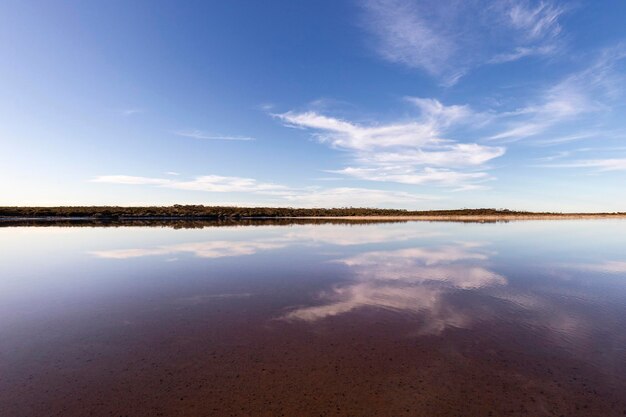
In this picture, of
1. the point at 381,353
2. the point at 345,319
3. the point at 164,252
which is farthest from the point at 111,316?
the point at 164,252

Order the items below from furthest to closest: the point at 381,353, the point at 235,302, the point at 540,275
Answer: the point at 540,275
the point at 235,302
the point at 381,353

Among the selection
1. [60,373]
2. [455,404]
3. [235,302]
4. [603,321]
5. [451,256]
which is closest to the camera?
[455,404]

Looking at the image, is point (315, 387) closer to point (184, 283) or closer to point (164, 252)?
point (184, 283)

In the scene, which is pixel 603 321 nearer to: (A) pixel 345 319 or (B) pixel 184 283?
(A) pixel 345 319

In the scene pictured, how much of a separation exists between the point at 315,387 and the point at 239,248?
19055 millimetres

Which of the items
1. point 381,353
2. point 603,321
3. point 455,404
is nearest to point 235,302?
point 381,353

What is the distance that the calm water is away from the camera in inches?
216

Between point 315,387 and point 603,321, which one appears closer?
point 315,387

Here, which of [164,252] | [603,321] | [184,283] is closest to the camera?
[603,321]

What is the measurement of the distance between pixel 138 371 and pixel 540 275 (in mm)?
16515

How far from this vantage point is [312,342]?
25.7ft

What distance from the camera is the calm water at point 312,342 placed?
5484mm

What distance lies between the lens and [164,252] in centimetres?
2220

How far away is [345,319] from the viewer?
9469 mm
